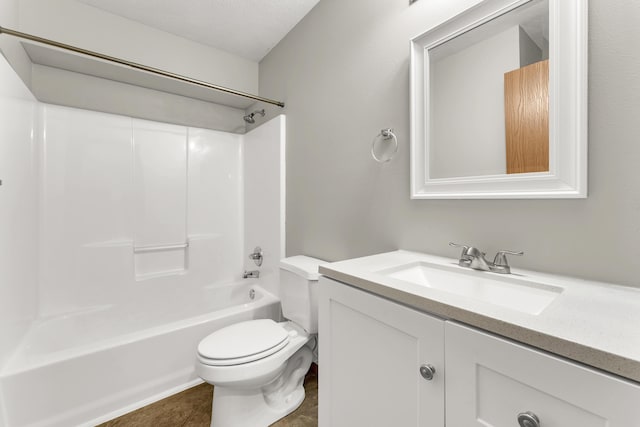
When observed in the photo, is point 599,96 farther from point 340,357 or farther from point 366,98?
point 340,357

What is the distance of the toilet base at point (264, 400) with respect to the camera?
1342 millimetres

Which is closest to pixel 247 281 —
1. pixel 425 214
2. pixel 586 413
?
pixel 425 214

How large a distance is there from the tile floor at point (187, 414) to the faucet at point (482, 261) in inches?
47.4

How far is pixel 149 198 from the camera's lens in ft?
7.30

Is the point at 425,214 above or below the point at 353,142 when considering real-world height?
below

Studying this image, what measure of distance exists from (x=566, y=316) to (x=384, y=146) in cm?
100

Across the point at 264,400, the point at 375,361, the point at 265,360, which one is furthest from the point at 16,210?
the point at 375,361

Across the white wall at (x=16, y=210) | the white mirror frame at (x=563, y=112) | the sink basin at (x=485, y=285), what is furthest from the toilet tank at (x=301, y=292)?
the white wall at (x=16, y=210)

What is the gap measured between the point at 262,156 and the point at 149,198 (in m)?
1.01

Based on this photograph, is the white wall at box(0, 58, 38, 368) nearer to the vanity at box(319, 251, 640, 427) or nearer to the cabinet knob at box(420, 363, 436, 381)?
the vanity at box(319, 251, 640, 427)

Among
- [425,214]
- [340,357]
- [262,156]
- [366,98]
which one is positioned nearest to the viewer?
[340,357]

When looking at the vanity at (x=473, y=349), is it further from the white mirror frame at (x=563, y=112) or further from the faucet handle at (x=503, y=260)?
the white mirror frame at (x=563, y=112)

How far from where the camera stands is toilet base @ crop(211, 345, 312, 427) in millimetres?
1342

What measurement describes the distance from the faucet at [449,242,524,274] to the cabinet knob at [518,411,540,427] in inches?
19.4
